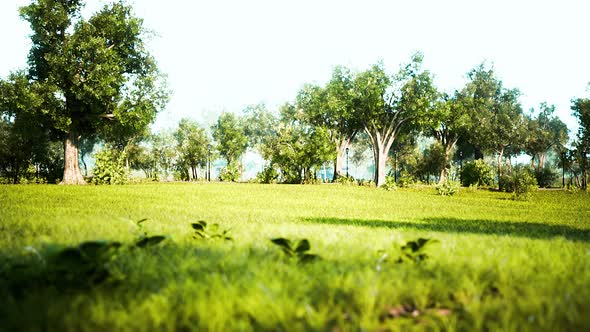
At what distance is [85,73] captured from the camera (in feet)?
96.6

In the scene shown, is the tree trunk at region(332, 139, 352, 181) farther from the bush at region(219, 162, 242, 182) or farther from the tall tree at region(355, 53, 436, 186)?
the bush at region(219, 162, 242, 182)

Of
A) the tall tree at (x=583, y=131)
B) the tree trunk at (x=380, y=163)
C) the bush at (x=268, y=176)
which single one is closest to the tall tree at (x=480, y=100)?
the tall tree at (x=583, y=131)

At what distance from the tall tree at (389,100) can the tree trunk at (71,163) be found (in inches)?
1266

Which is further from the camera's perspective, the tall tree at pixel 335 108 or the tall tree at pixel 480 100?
the tall tree at pixel 480 100

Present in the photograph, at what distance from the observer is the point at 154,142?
292 ft

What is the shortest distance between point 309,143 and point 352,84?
11003mm

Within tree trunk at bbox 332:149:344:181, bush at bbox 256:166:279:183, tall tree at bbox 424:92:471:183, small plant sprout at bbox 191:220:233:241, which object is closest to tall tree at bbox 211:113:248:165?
bush at bbox 256:166:279:183

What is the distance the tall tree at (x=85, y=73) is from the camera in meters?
28.5

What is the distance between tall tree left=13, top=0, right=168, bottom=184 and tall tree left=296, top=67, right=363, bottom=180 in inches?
932

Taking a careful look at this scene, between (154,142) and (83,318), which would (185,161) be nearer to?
(154,142)

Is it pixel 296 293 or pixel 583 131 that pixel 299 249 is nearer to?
pixel 296 293

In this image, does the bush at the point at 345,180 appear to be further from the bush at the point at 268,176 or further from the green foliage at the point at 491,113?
the green foliage at the point at 491,113

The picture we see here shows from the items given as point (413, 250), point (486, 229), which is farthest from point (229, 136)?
point (413, 250)

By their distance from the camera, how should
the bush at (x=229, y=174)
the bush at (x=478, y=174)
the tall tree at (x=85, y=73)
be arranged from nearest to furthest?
the tall tree at (x=85, y=73), the bush at (x=478, y=174), the bush at (x=229, y=174)
